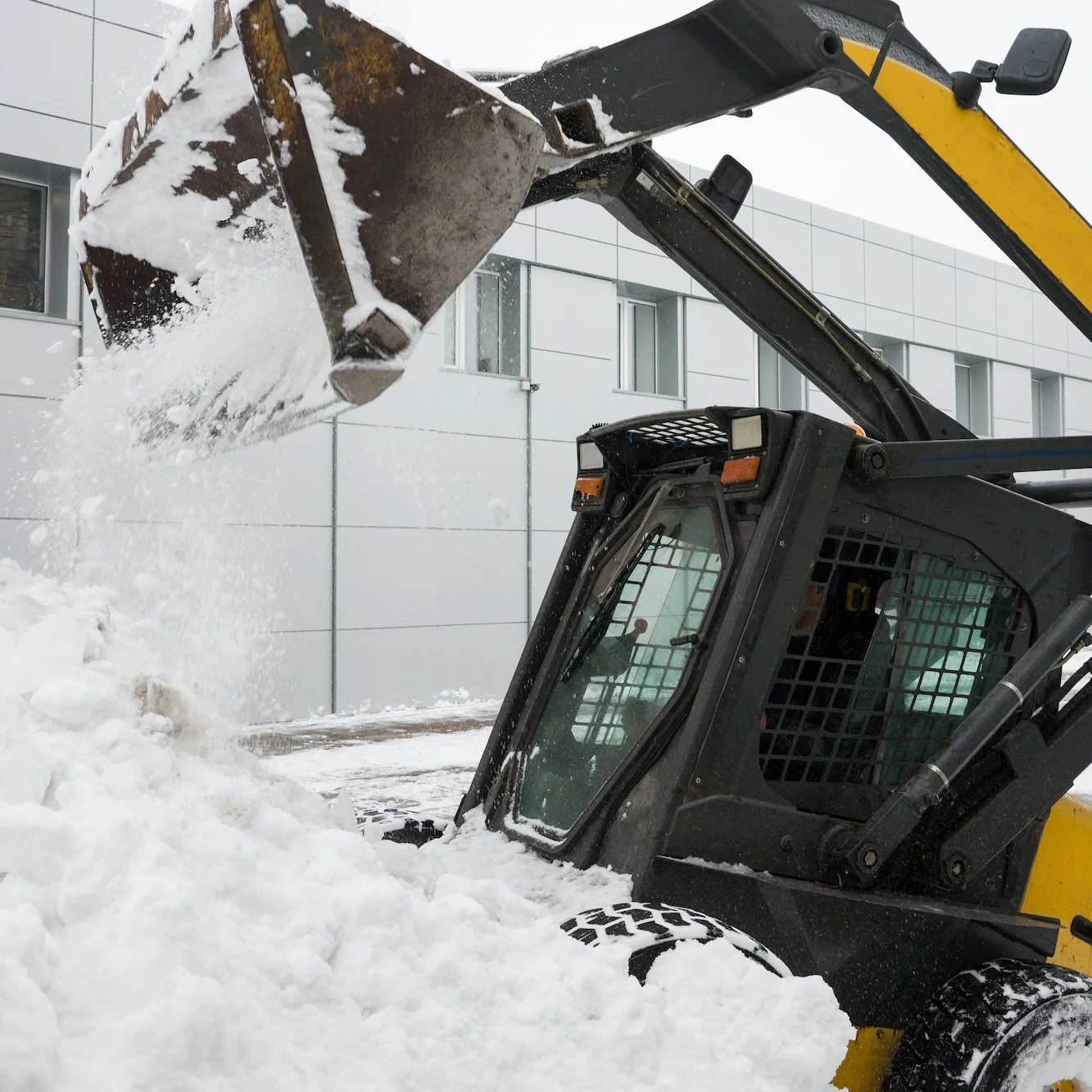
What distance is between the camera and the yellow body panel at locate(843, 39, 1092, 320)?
3.17 metres

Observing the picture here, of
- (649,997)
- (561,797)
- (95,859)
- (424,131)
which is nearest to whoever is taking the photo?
(95,859)

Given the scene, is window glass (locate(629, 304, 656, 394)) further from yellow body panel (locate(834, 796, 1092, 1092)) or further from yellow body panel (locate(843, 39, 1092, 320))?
yellow body panel (locate(834, 796, 1092, 1092))

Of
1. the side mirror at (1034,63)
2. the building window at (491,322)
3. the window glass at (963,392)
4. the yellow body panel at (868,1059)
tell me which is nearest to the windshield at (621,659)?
the yellow body panel at (868,1059)

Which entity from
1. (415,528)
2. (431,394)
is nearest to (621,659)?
(415,528)

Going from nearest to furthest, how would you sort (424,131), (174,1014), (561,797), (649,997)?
1. (174,1014)
2. (649,997)
3. (424,131)
4. (561,797)

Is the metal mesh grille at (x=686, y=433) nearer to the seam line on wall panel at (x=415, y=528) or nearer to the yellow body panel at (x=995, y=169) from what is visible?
the yellow body panel at (x=995, y=169)

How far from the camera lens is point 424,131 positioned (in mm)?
2346

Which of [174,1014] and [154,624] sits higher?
[154,624]

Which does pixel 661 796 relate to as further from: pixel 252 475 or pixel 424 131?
pixel 252 475

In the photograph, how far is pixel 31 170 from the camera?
10.5 metres

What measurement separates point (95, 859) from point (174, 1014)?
1.18 feet

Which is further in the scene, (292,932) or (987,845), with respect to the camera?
(987,845)

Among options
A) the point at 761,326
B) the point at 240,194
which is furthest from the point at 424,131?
the point at 761,326

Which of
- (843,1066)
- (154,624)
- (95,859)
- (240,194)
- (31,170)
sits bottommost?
(843,1066)
